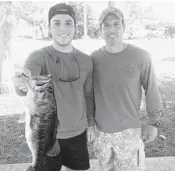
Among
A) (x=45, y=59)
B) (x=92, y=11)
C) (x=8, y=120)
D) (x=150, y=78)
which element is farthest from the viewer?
(x=8, y=120)

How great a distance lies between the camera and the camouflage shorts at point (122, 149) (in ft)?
8.14

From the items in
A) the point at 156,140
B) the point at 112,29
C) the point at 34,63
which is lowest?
the point at 156,140

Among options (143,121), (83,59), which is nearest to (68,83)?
(83,59)

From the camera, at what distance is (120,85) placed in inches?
95.5

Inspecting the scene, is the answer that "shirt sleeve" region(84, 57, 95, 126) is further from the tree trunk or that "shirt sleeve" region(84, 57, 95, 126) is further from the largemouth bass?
the tree trunk

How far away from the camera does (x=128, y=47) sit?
2.49m

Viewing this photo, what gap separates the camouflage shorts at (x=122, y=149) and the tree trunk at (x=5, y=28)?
2958 mm

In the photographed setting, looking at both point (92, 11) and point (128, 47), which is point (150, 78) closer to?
point (128, 47)

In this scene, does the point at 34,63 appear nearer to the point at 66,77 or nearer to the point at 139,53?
the point at 66,77

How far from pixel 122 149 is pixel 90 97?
0.55m

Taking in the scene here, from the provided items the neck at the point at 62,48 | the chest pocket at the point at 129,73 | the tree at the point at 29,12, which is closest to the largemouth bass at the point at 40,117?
the neck at the point at 62,48

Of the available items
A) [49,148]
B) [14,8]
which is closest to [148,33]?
[14,8]

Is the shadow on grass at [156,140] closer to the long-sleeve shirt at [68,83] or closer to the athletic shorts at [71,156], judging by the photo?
the athletic shorts at [71,156]

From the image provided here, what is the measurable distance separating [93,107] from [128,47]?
63 centimetres
